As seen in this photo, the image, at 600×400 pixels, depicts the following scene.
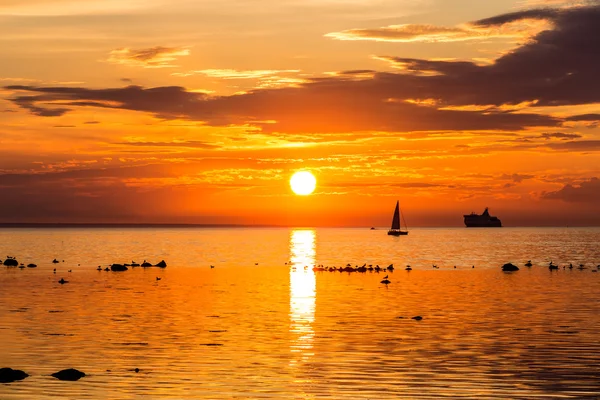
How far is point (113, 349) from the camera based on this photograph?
1790 inches

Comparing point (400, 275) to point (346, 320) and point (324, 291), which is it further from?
point (346, 320)

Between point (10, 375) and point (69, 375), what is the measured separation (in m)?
2.63

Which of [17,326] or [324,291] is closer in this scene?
[17,326]

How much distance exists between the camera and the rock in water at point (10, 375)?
3609 centimetres

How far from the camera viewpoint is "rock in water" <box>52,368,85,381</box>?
121 ft

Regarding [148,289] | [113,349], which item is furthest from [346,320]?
[148,289]

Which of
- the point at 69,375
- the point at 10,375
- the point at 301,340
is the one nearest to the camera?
the point at 10,375

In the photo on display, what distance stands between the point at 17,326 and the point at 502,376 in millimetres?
33860

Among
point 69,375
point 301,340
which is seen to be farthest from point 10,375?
point 301,340

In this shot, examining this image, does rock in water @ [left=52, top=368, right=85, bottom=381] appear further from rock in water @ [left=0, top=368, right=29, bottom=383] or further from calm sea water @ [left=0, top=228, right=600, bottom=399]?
rock in water @ [left=0, top=368, right=29, bottom=383]

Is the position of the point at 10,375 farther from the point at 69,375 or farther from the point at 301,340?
the point at 301,340

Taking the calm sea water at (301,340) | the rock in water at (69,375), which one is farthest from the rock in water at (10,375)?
the rock in water at (69,375)

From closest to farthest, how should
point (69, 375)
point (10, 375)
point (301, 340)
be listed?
point (10, 375), point (69, 375), point (301, 340)

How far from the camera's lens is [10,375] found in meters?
36.3
